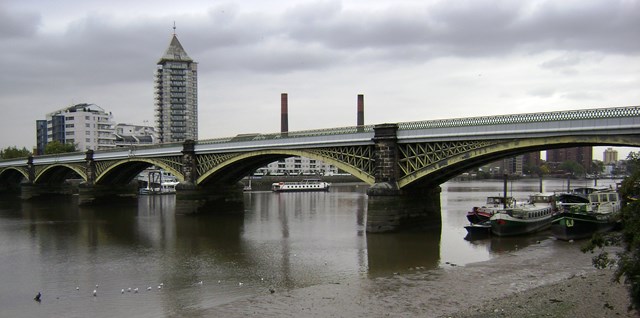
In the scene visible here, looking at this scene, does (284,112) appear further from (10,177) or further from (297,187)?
(10,177)

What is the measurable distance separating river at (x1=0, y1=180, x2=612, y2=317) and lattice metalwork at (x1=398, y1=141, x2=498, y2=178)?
4.92 m

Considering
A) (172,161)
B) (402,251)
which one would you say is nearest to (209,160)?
(172,161)

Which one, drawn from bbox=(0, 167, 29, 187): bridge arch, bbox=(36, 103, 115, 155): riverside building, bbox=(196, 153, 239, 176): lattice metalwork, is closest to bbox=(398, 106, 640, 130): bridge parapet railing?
bbox=(196, 153, 239, 176): lattice metalwork

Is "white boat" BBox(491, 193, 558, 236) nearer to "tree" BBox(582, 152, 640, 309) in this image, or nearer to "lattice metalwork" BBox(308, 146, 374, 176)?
"lattice metalwork" BBox(308, 146, 374, 176)

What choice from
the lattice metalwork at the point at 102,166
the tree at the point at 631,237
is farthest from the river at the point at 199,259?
the lattice metalwork at the point at 102,166

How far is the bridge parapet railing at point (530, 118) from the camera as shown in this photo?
28.4 metres

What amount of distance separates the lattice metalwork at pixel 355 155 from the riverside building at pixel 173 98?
111m

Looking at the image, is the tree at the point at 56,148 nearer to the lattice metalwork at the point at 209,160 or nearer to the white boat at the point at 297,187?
the white boat at the point at 297,187

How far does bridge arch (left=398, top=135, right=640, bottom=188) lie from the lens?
29.0 metres

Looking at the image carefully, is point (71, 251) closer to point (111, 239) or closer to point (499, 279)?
point (111, 239)

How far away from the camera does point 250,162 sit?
55750 mm

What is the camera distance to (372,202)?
38.1 m

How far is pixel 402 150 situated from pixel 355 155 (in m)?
4.40

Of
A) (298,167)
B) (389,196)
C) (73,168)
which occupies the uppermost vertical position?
(73,168)
